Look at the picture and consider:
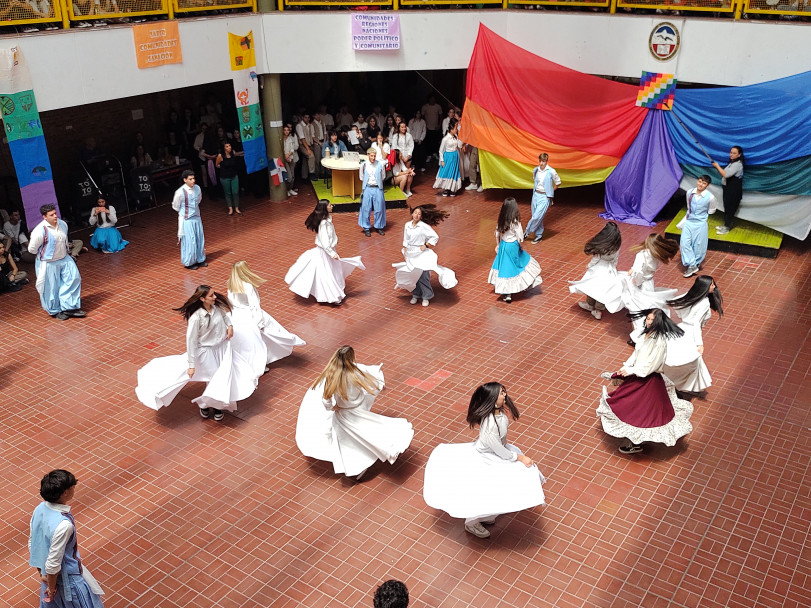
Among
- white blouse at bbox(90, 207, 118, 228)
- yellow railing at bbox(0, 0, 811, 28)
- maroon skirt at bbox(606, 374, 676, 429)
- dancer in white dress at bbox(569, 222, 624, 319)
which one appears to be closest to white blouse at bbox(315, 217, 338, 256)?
dancer in white dress at bbox(569, 222, 624, 319)

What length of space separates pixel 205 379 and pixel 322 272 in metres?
3.06

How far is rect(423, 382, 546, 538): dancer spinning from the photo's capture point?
6.16 metres

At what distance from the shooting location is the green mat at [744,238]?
1238 cm

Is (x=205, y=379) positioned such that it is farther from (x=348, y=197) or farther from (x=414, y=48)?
(x=414, y=48)

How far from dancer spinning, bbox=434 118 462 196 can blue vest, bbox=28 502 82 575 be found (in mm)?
11347

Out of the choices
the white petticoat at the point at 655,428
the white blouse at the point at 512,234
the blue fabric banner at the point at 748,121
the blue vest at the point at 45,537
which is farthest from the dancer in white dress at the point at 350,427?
the blue fabric banner at the point at 748,121

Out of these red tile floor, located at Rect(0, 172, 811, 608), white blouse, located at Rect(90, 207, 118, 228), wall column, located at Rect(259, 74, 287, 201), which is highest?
wall column, located at Rect(259, 74, 287, 201)

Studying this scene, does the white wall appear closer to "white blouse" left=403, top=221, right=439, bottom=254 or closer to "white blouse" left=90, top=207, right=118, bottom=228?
"white blouse" left=90, top=207, right=118, bottom=228

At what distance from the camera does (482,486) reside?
20.8 feet

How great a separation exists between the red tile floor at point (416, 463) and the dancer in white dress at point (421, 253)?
40 centimetres

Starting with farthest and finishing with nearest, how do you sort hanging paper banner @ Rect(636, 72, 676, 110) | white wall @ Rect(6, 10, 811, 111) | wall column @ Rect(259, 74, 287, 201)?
wall column @ Rect(259, 74, 287, 201), hanging paper banner @ Rect(636, 72, 676, 110), white wall @ Rect(6, 10, 811, 111)

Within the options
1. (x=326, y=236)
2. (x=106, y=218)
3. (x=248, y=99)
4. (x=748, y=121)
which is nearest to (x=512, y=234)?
(x=326, y=236)

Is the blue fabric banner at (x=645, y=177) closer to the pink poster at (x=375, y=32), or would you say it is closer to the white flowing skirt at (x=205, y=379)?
the pink poster at (x=375, y=32)

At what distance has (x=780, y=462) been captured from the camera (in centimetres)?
766
